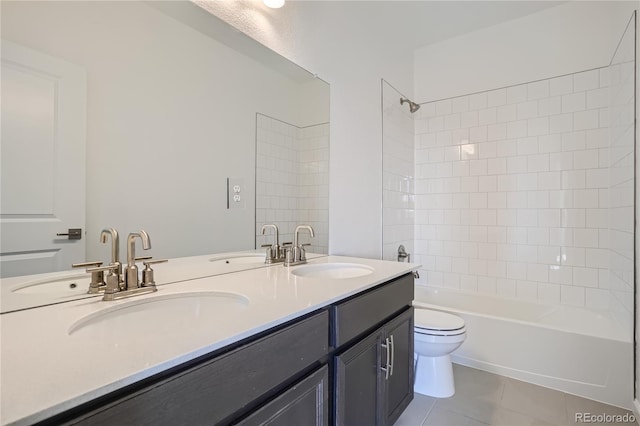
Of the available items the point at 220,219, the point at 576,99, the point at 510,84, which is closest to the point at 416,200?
the point at 510,84

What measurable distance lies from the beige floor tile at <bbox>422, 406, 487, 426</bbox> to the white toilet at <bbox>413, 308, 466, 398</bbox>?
0.17 metres

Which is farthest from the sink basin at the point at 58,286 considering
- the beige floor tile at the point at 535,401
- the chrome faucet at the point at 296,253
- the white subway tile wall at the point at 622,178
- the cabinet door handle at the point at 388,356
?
the white subway tile wall at the point at 622,178

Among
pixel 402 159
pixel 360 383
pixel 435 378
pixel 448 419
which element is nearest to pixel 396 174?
pixel 402 159

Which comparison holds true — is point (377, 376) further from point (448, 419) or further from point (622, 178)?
point (622, 178)

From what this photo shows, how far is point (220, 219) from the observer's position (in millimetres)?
1344

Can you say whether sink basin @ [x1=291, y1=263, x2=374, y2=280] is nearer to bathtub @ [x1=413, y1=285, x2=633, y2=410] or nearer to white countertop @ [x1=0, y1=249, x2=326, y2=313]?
white countertop @ [x1=0, y1=249, x2=326, y2=313]

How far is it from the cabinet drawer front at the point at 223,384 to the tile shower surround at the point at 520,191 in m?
2.33

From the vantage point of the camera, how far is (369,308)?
1.25m

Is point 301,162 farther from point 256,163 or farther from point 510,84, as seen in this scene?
point 510,84

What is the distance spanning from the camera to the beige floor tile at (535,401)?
5.75 feet

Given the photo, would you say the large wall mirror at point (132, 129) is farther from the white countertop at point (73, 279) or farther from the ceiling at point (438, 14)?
the ceiling at point (438, 14)

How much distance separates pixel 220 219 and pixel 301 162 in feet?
2.13

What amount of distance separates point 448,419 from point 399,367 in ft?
1.79

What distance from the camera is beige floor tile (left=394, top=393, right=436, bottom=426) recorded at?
1.70 m
